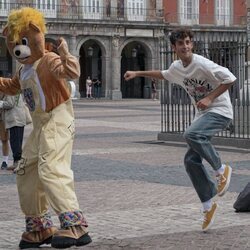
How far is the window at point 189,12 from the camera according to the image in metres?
51.5

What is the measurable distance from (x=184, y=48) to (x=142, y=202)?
2.20 m

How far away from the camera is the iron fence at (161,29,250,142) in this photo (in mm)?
14695

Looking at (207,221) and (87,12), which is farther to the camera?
(87,12)

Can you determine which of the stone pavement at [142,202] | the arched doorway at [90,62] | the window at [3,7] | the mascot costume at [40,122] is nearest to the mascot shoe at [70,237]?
the mascot costume at [40,122]

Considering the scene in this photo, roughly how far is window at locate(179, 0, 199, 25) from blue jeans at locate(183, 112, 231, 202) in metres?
45.0

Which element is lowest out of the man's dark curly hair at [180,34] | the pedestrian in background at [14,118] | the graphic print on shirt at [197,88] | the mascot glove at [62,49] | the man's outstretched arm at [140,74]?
the pedestrian in background at [14,118]

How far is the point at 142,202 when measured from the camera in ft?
27.4

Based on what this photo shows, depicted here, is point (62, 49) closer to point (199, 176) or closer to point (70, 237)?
point (70, 237)

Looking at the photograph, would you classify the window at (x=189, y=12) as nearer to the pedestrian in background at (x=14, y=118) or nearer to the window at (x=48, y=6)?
the window at (x=48, y=6)

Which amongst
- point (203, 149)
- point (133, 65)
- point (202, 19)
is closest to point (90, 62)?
point (133, 65)

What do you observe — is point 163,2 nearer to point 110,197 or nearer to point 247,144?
point 247,144

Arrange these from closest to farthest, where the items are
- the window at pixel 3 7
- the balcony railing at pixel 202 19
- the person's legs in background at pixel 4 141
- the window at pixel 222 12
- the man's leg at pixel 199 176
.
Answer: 1. the man's leg at pixel 199 176
2. the person's legs in background at pixel 4 141
3. the window at pixel 3 7
4. the balcony railing at pixel 202 19
5. the window at pixel 222 12

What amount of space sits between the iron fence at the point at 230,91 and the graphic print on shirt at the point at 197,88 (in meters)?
7.26

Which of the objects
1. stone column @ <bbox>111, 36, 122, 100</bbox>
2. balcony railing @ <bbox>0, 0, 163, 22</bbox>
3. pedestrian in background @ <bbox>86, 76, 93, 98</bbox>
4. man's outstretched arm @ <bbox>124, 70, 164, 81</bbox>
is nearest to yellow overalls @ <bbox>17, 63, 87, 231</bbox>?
man's outstretched arm @ <bbox>124, 70, 164, 81</bbox>
